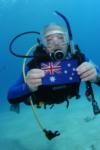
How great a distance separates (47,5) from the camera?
2265 inches

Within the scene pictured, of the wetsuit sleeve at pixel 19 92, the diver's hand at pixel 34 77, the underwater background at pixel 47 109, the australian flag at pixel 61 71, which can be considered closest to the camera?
the diver's hand at pixel 34 77

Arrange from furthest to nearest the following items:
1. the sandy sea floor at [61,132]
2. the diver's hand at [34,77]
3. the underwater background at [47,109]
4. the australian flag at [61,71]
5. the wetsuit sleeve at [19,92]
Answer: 1. the underwater background at [47,109]
2. the sandy sea floor at [61,132]
3. the wetsuit sleeve at [19,92]
4. the australian flag at [61,71]
5. the diver's hand at [34,77]

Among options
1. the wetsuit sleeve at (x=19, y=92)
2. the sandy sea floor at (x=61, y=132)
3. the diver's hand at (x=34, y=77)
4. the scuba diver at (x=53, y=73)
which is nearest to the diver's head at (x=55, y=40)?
the scuba diver at (x=53, y=73)

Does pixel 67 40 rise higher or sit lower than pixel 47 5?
lower

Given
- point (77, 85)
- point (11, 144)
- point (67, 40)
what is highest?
point (67, 40)

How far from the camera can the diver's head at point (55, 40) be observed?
12.3 ft

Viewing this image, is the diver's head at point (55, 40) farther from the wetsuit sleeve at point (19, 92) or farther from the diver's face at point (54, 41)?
the wetsuit sleeve at point (19, 92)

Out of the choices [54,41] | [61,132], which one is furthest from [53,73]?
[61,132]

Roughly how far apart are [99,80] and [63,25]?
957 millimetres

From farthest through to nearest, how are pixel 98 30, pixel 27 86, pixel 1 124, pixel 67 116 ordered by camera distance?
pixel 98 30 < pixel 1 124 < pixel 67 116 < pixel 27 86

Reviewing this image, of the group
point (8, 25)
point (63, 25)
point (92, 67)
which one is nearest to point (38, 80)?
point (92, 67)

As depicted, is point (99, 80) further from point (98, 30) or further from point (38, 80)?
point (98, 30)

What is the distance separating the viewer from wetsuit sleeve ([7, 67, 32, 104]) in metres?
3.84

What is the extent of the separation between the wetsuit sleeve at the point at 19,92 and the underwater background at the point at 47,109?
107 cm
